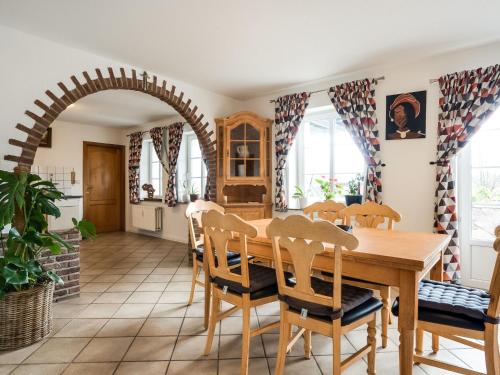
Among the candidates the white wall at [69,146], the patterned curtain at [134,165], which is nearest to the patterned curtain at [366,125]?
the patterned curtain at [134,165]

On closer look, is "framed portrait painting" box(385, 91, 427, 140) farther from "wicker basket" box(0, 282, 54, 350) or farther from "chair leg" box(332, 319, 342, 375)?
"wicker basket" box(0, 282, 54, 350)

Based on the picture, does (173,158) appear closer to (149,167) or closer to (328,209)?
(149,167)

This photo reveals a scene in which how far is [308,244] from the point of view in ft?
4.84

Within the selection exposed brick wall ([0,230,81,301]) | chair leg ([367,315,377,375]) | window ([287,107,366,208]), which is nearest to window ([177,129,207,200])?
window ([287,107,366,208])

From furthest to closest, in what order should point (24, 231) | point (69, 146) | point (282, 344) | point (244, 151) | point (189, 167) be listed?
point (69, 146) < point (189, 167) < point (244, 151) < point (24, 231) < point (282, 344)

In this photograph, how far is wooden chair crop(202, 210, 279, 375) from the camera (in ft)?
5.65

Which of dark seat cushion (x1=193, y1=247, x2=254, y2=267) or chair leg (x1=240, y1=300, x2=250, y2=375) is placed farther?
dark seat cushion (x1=193, y1=247, x2=254, y2=267)

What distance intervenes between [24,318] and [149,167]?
479 centimetres

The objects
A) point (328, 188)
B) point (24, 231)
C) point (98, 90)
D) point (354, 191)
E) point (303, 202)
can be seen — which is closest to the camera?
point (24, 231)

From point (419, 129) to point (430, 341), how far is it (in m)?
2.12

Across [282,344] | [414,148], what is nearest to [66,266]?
[282,344]

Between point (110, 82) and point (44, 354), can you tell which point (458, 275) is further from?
point (110, 82)

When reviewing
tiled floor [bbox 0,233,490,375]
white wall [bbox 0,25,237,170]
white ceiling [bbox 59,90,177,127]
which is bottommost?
tiled floor [bbox 0,233,490,375]

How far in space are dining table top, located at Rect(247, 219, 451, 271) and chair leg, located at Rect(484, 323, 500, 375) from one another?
36cm
